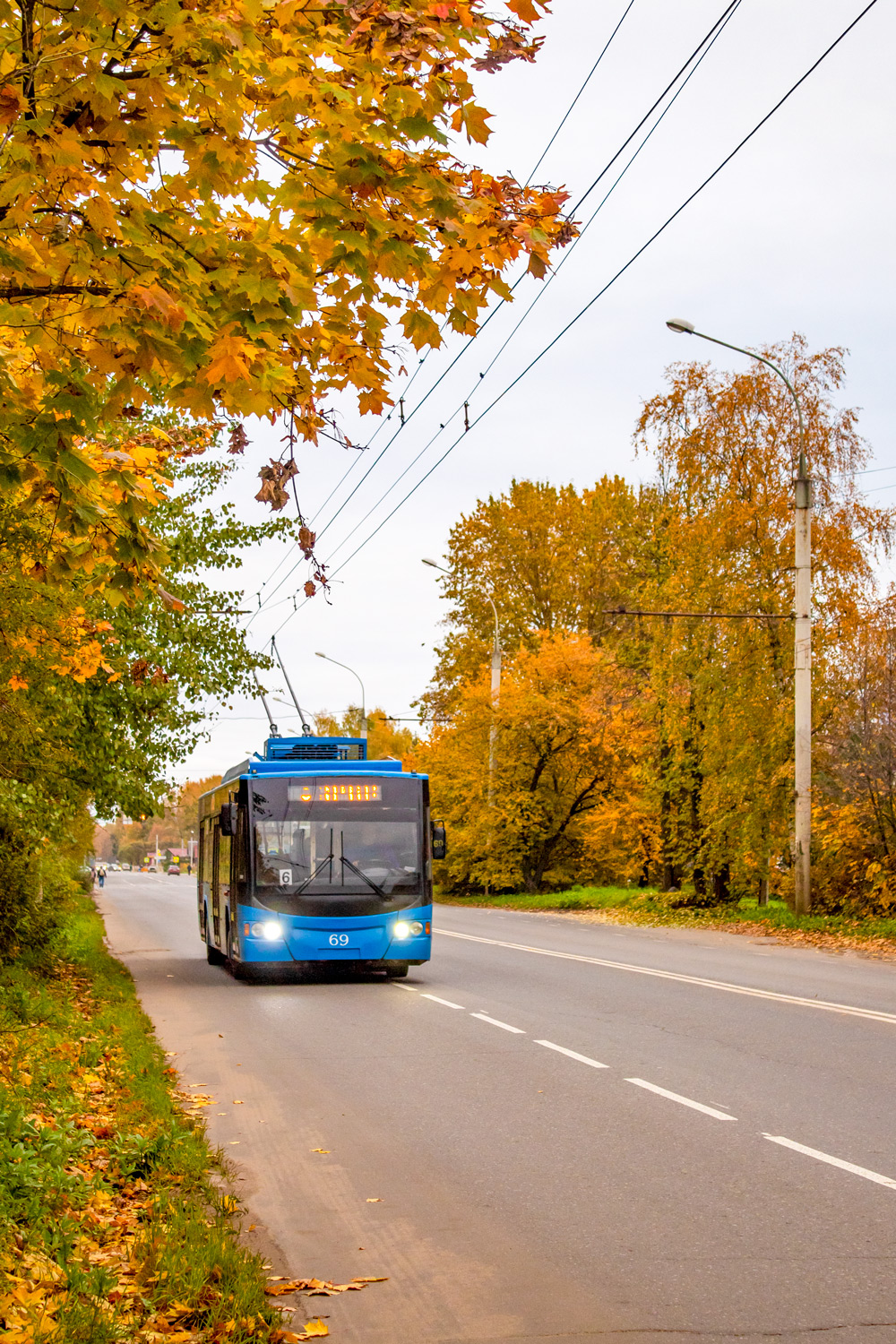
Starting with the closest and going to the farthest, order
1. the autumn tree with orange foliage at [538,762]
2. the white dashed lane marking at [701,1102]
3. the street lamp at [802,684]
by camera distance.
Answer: the white dashed lane marking at [701,1102] → the street lamp at [802,684] → the autumn tree with orange foliage at [538,762]

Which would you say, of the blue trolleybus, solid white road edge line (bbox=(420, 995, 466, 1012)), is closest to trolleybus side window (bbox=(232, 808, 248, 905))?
the blue trolleybus

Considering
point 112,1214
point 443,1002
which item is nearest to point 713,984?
point 443,1002

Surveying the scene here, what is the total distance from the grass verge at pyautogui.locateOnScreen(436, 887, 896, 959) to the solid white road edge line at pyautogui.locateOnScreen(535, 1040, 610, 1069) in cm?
1053

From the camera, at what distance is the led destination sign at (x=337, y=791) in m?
17.2

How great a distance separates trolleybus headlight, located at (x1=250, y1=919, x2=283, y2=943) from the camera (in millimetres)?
16453

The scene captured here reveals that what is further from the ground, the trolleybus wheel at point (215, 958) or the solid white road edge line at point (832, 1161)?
the solid white road edge line at point (832, 1161)

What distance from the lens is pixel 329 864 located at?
16938 millimetres

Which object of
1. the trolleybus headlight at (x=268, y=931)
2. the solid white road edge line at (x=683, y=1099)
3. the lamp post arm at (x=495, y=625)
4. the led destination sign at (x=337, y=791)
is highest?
the lamp post arm at (x=495, y=625)

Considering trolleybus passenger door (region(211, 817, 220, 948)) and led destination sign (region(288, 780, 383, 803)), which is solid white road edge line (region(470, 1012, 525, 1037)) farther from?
trolleybus passenger door (region(211, 817, 220, 948))

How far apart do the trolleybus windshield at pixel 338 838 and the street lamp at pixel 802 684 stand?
9486 millimetres

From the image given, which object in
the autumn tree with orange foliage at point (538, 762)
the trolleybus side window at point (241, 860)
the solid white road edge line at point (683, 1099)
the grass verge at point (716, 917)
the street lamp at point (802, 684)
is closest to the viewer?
the solid white road edge line at point (683, 1099)

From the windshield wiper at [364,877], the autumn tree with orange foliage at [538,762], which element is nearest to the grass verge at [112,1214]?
the windshield wiper at [364,877]

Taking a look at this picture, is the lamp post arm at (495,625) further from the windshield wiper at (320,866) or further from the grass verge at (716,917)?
the windshield wiper at (320,866)

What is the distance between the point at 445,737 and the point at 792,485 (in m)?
19.4
